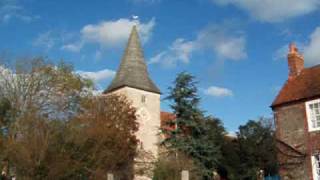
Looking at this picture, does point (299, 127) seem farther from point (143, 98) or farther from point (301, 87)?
point (143, 98)

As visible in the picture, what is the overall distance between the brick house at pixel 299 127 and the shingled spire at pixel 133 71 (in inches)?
991

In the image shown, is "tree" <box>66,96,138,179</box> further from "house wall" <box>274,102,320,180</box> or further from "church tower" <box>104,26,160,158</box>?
"house wall" <box>274,102,320,180</box>

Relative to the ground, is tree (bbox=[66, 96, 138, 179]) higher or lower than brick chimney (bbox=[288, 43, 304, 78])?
lower

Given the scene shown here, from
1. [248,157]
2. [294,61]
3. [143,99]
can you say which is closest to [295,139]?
[294,61]

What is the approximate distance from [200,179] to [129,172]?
33.5ft

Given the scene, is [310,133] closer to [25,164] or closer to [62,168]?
[62,168]

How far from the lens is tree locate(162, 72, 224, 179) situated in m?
38.1

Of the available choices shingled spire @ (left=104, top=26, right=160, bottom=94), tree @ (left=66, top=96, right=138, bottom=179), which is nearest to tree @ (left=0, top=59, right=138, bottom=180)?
tree @ (left=66, top=96, right=138, bottom=179)

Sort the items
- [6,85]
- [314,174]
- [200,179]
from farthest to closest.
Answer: [6,85]
[200,179]
[314,174]

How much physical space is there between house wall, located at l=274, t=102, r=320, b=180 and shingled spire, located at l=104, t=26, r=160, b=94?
25807mm

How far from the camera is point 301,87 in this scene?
3034 cm

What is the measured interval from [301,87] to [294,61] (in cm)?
256

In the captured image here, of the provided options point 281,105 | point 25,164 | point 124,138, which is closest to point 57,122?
point 25,164

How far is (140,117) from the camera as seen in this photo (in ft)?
174
